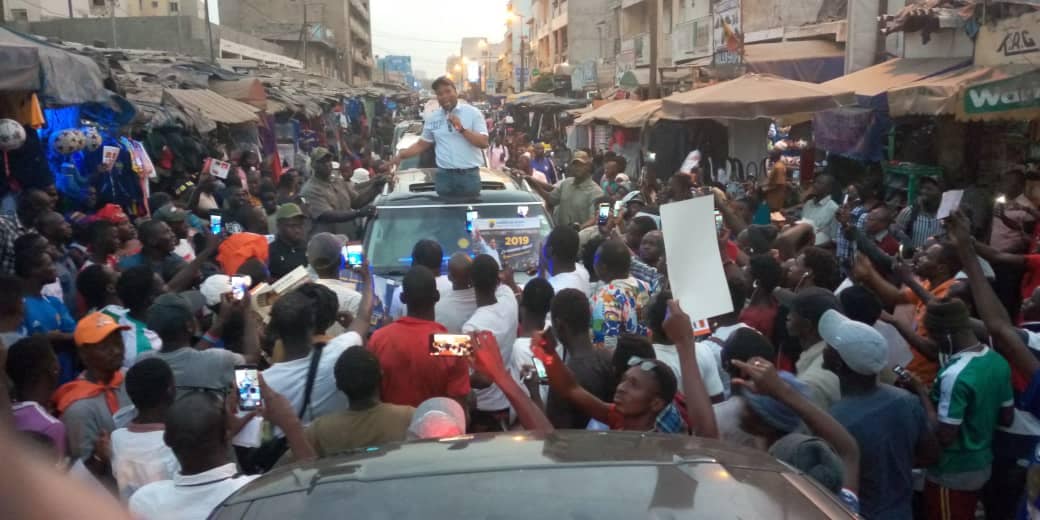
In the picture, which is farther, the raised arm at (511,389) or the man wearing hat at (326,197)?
the man wearing hat at (326,197)

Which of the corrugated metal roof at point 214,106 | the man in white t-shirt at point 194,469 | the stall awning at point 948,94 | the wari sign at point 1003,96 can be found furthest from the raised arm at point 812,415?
the corrugated metal roof at point 214,106

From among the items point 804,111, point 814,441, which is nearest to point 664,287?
point 814,441

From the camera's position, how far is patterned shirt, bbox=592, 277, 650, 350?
18.2 feet

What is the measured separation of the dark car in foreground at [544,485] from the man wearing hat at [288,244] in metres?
4.73

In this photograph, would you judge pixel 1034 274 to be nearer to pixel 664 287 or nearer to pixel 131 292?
pixel 664 287

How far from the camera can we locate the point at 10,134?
7469mm

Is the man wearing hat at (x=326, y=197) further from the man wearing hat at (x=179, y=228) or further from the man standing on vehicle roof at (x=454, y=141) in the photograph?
the man wearing hat at (x=179, y=228)

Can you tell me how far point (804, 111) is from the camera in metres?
10.3

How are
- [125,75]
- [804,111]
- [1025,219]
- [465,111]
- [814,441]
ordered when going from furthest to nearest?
[125,75] → [804,111] → [465,111] → [1025,219] → [814,441]

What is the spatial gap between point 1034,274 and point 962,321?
236 centimetres

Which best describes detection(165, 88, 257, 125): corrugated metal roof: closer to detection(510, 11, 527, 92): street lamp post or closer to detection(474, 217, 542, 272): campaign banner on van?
detection(474, 217, 542, 272): campaign banner on van

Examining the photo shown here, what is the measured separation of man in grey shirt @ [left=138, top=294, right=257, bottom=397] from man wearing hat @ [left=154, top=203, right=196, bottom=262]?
110 inches

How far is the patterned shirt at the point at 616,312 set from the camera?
5.54 m

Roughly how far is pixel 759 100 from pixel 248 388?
7705 mm
